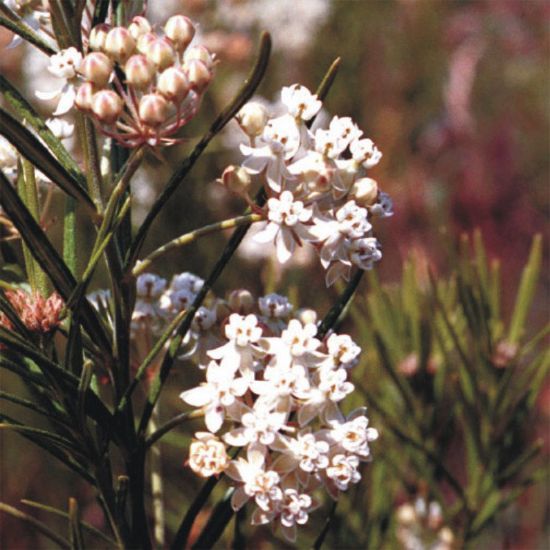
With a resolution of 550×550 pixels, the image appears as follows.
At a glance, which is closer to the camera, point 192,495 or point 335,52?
point 192,495

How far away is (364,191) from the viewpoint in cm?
38

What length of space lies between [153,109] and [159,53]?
0.10 feet

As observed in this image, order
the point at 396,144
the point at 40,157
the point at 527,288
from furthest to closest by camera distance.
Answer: the point at 396,144, the point at 527,288, the point at 40,157

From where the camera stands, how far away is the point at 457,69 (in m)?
2.05

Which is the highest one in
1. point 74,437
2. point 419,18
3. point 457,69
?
point 419,18

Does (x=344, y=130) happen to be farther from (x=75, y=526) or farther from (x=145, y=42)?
(x=75, y=526)

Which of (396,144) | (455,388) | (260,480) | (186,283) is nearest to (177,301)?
(186,283)

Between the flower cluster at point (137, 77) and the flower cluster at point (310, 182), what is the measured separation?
34mm

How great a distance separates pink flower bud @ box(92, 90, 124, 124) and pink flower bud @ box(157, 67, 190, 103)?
0.07ft

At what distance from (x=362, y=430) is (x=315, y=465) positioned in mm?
29

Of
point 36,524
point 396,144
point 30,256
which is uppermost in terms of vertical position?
point 396,144

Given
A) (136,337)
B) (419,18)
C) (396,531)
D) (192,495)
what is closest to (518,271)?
(419,18)

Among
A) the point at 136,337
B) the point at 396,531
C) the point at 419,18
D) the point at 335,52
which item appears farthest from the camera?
the point at 419,18

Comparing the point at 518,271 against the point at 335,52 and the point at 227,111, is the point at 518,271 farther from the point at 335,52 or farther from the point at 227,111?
the point at 227,111
